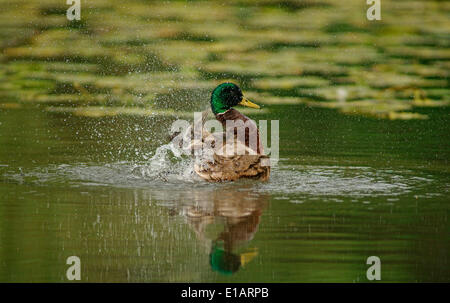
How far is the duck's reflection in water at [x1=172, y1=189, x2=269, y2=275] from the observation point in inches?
243

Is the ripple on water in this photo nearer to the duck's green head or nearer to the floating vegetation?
the duck's green head

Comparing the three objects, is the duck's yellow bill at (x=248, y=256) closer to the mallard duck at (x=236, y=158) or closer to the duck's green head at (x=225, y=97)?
the mallard duck at (x=236, y=158)

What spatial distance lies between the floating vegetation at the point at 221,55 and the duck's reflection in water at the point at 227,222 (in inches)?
169

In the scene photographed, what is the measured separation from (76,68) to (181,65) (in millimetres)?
1543

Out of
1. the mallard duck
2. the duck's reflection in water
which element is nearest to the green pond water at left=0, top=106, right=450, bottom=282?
the duck's reflection in water

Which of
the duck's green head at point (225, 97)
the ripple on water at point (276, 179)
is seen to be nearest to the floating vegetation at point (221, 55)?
the ripple on water at point (276, 179)

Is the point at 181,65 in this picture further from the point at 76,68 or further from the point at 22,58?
the point at 22,58

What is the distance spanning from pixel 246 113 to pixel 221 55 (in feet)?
8.71

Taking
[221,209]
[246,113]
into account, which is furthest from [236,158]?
[246,113]

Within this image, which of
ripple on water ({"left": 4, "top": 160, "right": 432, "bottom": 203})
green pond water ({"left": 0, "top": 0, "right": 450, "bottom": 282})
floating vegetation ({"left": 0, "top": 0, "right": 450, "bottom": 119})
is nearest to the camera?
A: green pond water ({"left": 0, "top": 0, "right": 450, "bottom": 282})

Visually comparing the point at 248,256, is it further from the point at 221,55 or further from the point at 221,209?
the point at 221,55

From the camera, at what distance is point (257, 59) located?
46.8 feet

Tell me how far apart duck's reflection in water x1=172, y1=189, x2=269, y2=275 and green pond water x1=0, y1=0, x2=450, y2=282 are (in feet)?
0.07
